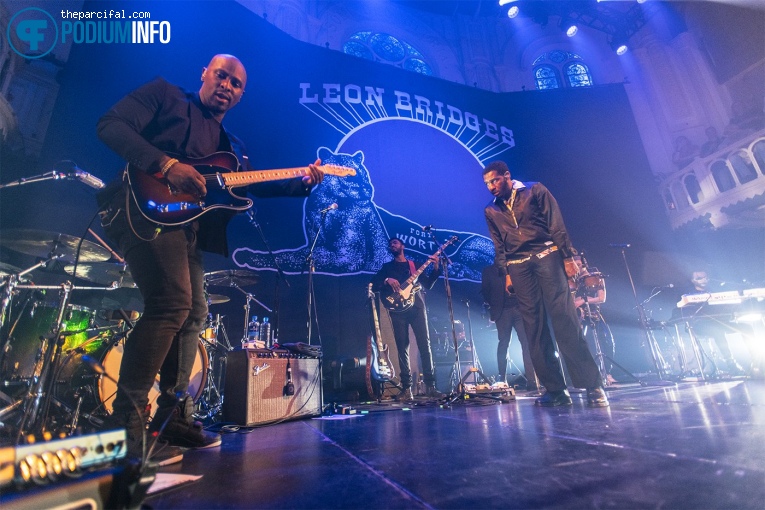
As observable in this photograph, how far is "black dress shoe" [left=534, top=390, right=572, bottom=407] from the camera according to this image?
2551 mm

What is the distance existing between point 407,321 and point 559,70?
1186 cm

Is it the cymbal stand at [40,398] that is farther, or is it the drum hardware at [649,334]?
the drum hardware at [649,334]

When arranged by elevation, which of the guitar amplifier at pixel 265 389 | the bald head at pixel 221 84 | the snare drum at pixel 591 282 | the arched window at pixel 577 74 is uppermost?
the arched window at pixel 577 74

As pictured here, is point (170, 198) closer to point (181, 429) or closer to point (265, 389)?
point (181, 429)

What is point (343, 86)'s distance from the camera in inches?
270

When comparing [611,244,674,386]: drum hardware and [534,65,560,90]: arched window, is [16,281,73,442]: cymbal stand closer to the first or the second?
[611,244,674,386]: drum hardware

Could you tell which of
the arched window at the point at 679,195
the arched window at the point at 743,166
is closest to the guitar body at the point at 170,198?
the arched window at the point at 679,195

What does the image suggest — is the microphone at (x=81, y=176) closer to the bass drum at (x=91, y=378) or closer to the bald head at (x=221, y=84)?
the bald head at (x=221, y=84)

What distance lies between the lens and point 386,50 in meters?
11.0

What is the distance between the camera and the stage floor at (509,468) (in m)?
0.74

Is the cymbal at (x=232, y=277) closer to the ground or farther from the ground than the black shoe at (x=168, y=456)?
farther from the ground

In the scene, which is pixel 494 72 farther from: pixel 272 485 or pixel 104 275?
pixel 272 485

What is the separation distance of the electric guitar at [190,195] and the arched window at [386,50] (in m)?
10.0

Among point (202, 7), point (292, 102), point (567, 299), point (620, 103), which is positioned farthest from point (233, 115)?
point (620, 103)
